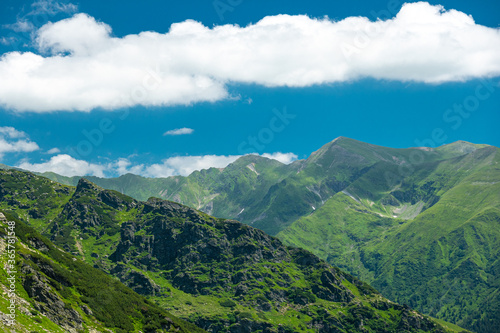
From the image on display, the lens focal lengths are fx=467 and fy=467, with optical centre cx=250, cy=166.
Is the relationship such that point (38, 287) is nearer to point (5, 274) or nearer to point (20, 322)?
point (5, 274)

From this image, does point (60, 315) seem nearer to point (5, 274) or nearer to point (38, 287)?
point (38, 287)

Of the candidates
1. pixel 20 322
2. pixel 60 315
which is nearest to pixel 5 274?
pixel 60 315

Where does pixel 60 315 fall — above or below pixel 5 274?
below

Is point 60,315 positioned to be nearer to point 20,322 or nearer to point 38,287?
point 38,287

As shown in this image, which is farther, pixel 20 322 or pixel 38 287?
pixel 38 287

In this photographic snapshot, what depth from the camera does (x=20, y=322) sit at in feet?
502

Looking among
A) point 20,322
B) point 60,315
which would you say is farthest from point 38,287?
point 20,322

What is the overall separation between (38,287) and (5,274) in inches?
608

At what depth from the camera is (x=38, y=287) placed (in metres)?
195

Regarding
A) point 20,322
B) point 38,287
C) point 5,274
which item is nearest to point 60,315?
point 38,287

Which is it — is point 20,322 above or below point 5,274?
below

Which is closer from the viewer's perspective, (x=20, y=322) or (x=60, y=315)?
(x=20, y=322)

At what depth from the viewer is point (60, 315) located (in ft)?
629

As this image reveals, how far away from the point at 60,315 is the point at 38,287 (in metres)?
15.3
